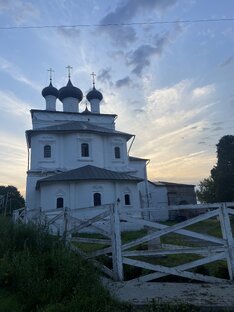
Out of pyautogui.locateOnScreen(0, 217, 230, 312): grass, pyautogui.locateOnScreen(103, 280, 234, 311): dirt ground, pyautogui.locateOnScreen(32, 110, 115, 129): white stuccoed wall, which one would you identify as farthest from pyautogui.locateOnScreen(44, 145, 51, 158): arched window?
pyautogui.locateOnScreen(103, 280, 234, 311): dirt ground

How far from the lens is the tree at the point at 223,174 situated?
33.9 meters

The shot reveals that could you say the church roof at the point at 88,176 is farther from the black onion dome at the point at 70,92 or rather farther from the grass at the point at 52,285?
the grass at the point at 52,285

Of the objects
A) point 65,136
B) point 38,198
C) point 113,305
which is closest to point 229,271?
point 113,305

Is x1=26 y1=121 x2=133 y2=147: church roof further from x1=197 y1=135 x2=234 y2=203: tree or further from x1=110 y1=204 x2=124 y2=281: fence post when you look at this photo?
x1=110 y1=204 x2=124 y2=281: fence post

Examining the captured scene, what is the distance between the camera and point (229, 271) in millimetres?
6293

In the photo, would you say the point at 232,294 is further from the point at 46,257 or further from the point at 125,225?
the point at 125,225

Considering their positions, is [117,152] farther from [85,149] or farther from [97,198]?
[97,198]

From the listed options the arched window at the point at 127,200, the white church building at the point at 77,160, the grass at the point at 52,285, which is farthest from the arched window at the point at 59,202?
the grass at the point at 52,285

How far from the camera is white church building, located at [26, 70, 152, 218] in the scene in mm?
24375

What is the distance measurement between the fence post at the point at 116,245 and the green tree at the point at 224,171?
96.1 ft

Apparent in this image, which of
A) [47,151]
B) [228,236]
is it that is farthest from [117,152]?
[228,236]

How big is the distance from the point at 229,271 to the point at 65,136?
24777 mm

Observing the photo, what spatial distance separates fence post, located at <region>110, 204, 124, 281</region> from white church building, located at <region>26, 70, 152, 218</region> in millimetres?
12671

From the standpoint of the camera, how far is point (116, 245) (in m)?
6.78
